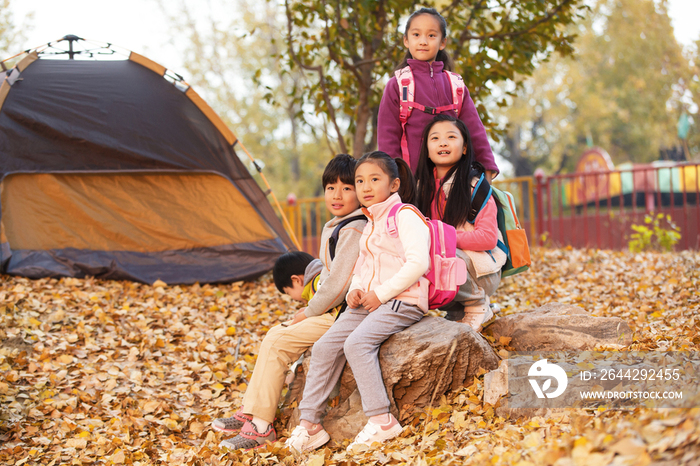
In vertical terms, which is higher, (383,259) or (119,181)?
(119,181)

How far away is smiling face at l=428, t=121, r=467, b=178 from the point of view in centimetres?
294

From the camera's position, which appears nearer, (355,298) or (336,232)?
(355,298)

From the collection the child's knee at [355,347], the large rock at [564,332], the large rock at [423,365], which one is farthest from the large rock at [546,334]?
the child's knee at [355,347]

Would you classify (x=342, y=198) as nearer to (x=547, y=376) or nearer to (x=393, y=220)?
→ (x=393, y=220)

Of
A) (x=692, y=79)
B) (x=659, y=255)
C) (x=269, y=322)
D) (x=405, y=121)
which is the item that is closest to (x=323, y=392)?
(x=405, y=121)

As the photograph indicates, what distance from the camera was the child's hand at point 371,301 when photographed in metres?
2.61

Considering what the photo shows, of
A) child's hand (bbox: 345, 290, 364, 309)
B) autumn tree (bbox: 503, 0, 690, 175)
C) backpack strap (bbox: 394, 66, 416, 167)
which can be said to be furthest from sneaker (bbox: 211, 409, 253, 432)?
autumn tree (bbox: 503, 0, 690, 175)

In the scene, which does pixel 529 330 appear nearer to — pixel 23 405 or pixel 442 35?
pixel 442 35

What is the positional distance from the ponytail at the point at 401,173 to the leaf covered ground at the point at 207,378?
3.20 ft

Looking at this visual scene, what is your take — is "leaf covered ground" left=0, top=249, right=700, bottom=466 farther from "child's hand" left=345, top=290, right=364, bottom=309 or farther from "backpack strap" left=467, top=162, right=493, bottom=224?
"backpack strap" left=467, top=162, right=493, bottom=224

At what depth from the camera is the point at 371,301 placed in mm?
2613

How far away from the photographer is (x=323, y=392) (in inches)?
107

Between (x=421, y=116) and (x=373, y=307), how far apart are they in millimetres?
1182

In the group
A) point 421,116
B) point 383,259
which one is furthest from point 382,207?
point 421,116
